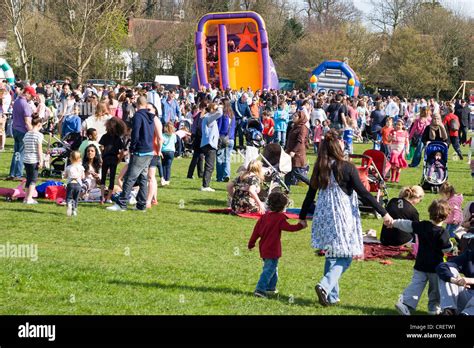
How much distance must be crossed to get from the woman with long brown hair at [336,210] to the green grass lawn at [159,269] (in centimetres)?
40

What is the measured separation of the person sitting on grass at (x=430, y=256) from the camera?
28.9ft

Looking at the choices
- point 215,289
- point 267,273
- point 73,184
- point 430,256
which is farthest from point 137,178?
point 430,256

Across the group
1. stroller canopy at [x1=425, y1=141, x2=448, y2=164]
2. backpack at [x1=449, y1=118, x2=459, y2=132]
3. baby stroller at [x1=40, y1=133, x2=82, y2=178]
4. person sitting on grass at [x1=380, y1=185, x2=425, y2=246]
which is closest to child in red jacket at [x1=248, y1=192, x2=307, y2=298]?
person sitting on grass at [x1=380, y1=185, x2=425, y2=246]

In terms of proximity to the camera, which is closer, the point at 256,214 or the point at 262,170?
→ the point at 262,170

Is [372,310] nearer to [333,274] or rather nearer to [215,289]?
[333,274]

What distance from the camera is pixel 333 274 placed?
29.2 feet

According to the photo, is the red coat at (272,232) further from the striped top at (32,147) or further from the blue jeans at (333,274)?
the striped top at (32,147)

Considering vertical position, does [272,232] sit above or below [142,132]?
below

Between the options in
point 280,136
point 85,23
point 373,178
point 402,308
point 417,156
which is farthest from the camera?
point 85,23

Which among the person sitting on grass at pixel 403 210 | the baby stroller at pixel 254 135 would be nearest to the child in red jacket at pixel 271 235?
the person sitting on grass at pixel 403 210

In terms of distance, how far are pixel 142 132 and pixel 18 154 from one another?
4512mm

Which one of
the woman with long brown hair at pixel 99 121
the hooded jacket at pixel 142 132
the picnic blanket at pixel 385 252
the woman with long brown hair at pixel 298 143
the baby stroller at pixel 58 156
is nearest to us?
the picnic blanket at pixel 385 252

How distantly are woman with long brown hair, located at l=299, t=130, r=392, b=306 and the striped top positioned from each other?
719cm

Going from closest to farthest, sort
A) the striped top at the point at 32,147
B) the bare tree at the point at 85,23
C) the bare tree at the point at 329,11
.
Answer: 1. the striped top at the point at 32,147
2. the bare tree at the point at 85,23
3. the bare tree at the point at 329,11
